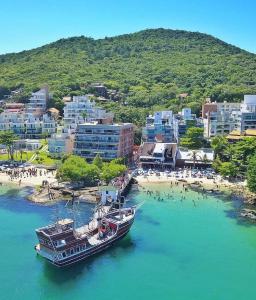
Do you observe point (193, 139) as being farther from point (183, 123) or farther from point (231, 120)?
point (231, 120)


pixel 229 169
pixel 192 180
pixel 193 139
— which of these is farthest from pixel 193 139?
pixel 229 169

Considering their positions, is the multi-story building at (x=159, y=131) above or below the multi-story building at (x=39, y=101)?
below

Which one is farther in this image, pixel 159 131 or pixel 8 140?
pixel 159 131

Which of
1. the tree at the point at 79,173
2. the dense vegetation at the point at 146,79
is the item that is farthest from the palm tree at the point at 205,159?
the dense vegetation at the point at 146,79

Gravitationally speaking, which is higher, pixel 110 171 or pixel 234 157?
pixel 234 157

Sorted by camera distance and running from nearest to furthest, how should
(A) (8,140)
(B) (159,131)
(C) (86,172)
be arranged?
1. (C) (86,172)
2. (A) (8,140)
3. (B) (159,131)

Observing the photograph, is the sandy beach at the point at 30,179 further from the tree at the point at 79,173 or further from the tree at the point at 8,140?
the tree at the point at 8,140
